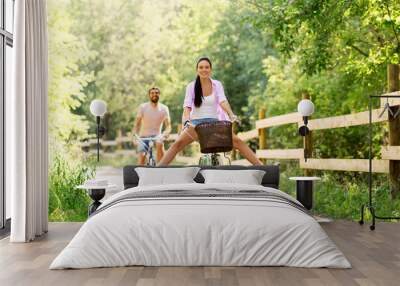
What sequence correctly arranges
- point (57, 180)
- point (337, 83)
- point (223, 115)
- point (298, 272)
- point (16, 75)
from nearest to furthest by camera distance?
1. point (298, 272)
2. point (16, 75)
3. point (223, 115)
4. point (57, 180)
5. point (337, 83)

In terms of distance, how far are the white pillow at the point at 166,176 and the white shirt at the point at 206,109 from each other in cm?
75

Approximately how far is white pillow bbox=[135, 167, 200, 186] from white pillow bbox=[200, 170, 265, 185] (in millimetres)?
173

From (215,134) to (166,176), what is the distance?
719 millimetres

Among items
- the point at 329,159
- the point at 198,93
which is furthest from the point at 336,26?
the point at 198,93

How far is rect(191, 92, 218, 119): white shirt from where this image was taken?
6.66 m

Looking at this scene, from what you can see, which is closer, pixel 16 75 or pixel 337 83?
pixel 16 75

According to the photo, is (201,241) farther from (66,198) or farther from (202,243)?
(66,198)

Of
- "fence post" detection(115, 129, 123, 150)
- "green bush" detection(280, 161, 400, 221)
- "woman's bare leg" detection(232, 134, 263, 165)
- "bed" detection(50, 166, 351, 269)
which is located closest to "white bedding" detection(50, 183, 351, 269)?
"bed" detection(50, 166, 351, 269)

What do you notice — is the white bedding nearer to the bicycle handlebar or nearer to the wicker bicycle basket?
the wicker bicycle basket

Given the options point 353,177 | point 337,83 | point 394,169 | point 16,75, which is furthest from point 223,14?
point 16,75

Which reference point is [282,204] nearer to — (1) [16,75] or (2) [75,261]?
(2) [75,261]

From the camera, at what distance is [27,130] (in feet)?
17.9

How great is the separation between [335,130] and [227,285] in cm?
637

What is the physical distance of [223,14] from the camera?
15.0m
